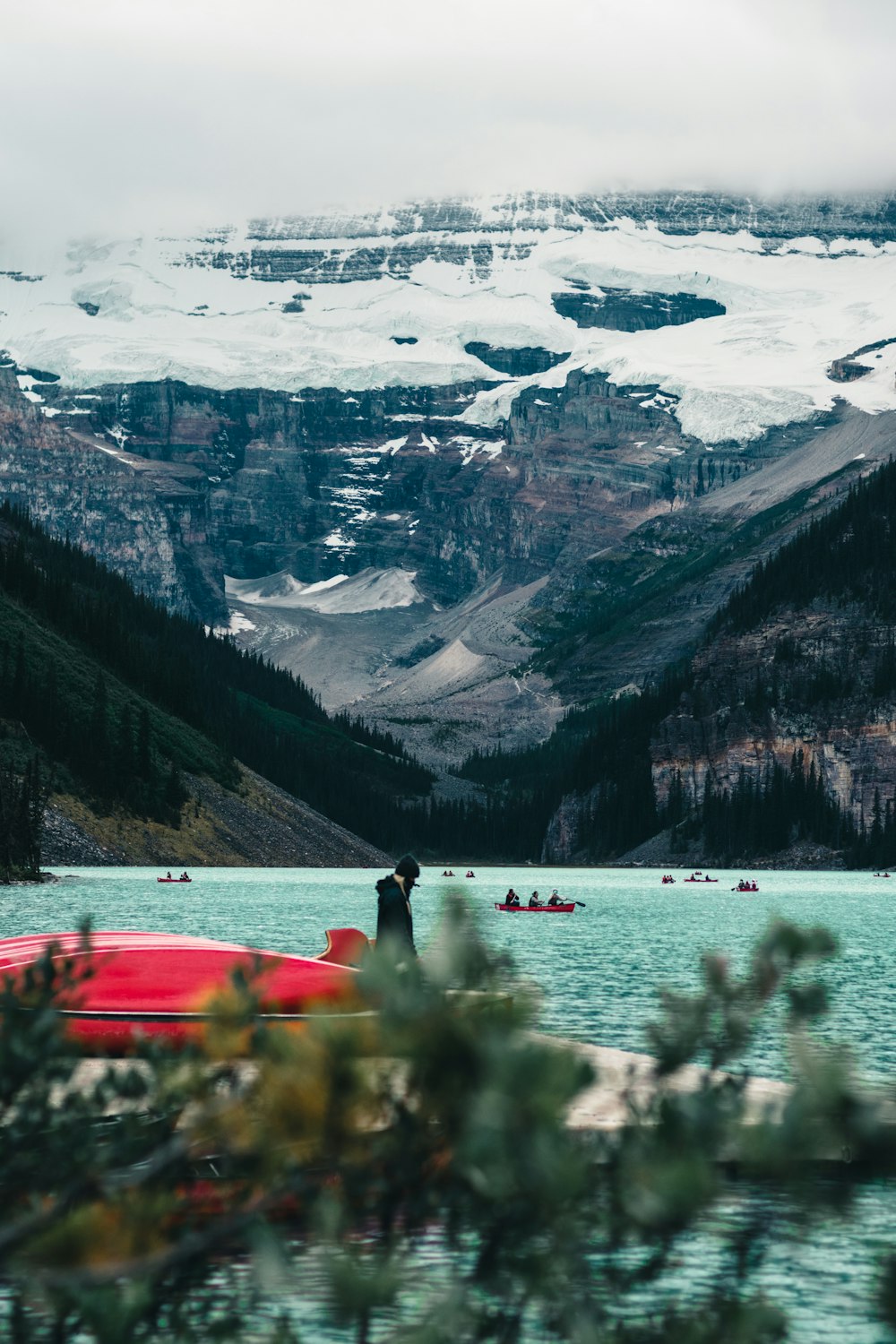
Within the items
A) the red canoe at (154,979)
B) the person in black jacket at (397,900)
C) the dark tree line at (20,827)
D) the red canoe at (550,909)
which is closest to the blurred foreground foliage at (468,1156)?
the red canoe at (154,979)

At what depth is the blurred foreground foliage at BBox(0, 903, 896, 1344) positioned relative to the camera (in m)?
8.13

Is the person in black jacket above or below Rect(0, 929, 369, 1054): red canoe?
above

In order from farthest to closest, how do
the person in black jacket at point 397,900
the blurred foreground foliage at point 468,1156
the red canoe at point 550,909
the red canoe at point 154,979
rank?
the red canoe at point 550,909 < the person in black jacket at point 397,900 < the red canoe at point 154,979 < the blurred foreground foliage at point 468,1156

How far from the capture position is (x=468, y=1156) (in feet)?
26.7

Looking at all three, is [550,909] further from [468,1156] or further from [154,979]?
[468,1156]

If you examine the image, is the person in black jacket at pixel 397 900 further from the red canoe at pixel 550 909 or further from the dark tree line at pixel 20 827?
the dark tree line at pixel 20 827

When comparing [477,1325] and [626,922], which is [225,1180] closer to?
[477,1325]

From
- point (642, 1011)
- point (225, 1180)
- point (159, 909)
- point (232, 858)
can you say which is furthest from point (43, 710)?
point (225, 1180)

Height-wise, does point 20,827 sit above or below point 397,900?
below

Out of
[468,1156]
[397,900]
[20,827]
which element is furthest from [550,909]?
[468,1156]

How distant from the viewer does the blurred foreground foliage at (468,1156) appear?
8.13m

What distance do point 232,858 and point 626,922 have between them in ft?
277

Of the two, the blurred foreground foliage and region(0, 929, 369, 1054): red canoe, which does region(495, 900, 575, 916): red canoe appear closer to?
region(0, 929, 369, 1054): red canoe

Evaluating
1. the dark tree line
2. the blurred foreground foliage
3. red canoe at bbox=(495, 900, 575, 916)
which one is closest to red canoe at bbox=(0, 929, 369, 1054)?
the blurred foreground foliage
